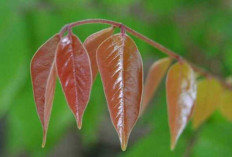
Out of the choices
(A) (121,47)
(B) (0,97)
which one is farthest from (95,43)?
(B) (0,97)

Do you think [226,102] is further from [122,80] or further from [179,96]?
[122,80]

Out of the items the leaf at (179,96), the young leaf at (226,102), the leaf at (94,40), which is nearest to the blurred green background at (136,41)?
the young leaf at (226,102)

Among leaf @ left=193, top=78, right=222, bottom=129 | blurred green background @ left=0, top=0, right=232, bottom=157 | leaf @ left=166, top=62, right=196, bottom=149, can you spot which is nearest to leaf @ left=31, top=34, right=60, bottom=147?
leaf @ left=166, top=62, right=196, bottom=149

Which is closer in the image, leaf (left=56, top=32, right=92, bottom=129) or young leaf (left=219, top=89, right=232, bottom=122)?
leaf (left=56, top=32, right=92, bottom=129)

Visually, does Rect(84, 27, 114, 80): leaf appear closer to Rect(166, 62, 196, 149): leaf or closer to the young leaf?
Rect(166, 62, 196, 149): leaf

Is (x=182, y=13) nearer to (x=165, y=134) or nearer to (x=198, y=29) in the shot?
(x=198, y=29)

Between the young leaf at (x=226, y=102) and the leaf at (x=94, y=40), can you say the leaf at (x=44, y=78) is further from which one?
the young leaf at (x=226, y=102)

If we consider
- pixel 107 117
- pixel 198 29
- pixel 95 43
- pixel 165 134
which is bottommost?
pixel 107 117
